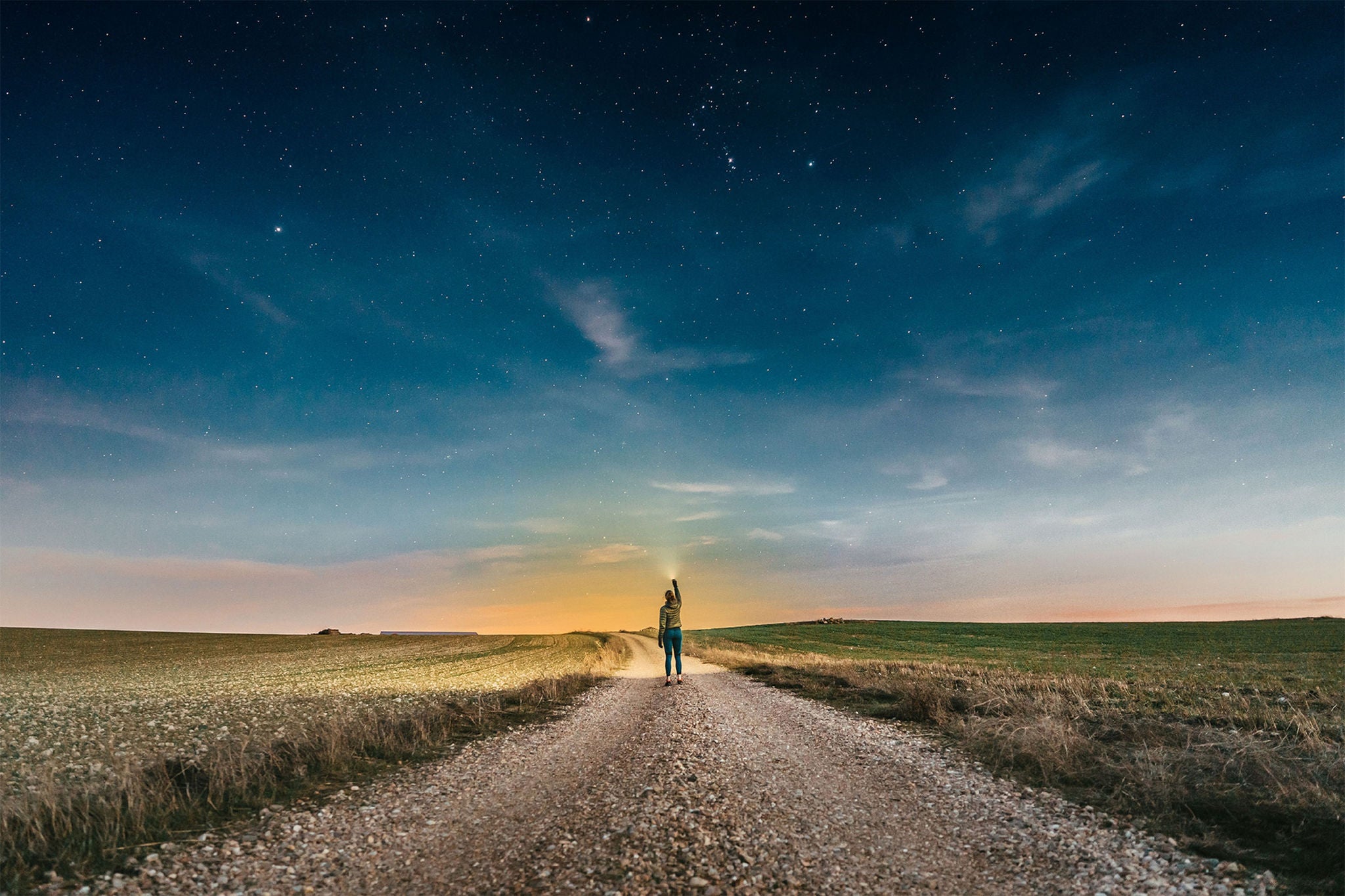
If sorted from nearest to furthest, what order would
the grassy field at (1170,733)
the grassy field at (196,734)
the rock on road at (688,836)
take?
1. the rock on road at (688,836)
2. the grassy field at (1170,733)
3. the grassy field at (196,734)

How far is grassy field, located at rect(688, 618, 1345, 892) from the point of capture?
7.47 m

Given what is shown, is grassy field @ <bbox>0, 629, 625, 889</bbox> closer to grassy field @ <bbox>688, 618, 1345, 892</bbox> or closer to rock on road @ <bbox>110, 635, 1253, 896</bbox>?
rock on road @ <bbox>110, 635, 1253, 896</bbox>

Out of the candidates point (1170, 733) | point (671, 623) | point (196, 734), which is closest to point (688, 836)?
point (1170, 733)

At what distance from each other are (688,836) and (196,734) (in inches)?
550

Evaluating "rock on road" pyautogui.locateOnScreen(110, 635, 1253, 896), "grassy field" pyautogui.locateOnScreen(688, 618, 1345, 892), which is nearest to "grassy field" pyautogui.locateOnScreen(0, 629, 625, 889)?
"rock on road" pyautogui.locateOnScreen(110, 635, 1253, 896)

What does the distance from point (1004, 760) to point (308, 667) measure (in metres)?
46.3

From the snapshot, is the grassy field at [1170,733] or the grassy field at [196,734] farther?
the grassy field at [196,734]

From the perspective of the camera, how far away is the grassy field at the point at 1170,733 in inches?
294

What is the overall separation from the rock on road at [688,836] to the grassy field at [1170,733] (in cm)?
87

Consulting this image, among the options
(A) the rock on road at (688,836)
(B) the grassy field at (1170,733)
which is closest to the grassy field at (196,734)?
(A) the rock on road at (688,836)

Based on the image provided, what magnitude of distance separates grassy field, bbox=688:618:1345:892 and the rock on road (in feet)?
2.86

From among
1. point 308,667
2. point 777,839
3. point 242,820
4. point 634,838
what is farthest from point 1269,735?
point 308,667

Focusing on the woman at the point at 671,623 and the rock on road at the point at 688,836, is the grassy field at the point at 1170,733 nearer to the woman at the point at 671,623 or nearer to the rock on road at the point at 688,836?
the rock on road at the point at 688,836

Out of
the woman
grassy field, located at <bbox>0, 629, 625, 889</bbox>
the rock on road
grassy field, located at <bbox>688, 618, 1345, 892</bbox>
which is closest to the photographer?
the rock on road
